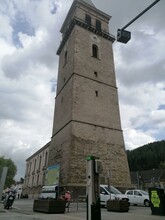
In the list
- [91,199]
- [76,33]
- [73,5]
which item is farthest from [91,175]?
[73,5]

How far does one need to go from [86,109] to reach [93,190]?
1909 cm

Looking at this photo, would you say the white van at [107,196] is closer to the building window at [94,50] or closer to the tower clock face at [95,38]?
the building window at [94,50]

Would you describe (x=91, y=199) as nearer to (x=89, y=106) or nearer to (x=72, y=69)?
(x=89, y=106)

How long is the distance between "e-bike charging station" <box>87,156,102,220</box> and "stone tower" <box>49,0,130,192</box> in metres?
14.7

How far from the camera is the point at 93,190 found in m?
5.47

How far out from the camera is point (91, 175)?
5531 mm

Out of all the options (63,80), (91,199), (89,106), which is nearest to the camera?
(91,199)

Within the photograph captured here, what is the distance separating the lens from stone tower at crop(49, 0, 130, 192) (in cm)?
2175

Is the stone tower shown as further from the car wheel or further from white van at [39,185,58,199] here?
the car wheel

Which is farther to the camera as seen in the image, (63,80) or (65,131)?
(63,80)

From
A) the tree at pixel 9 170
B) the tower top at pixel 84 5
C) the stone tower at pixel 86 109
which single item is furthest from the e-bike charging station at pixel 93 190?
the tree at pixel 9 170

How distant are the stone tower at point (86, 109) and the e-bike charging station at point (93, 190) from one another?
578 inches

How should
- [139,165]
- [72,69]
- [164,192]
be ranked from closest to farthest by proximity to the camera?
[164,192]
[72,69]
[139,165]

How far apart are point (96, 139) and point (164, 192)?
507 inches
